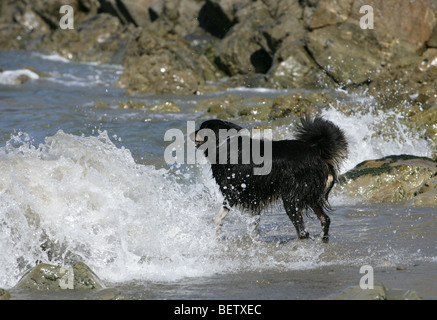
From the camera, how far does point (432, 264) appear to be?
4996mm

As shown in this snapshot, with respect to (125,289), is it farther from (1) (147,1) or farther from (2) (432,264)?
(1) (147,1)

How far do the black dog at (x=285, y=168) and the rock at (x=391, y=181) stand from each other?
6.08 ft

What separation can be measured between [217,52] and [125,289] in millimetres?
15322

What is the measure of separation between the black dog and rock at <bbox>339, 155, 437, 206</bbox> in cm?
185

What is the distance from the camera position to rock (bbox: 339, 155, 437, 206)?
7.54m

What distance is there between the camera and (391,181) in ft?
25.6

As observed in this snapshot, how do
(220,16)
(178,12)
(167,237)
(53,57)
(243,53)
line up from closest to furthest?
(167,237), (243,53), (220,16), (53,57), (178,12)

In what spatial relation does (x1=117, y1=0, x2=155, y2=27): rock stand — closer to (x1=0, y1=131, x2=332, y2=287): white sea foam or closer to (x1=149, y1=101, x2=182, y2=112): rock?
(x1=149, y1=101, x2=182, y2=112): rock

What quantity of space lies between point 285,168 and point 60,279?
7.66ft

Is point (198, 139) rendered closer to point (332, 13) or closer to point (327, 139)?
point (327, 139)

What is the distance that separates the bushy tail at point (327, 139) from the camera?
18.9 ft

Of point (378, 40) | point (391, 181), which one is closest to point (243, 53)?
point (378, 40)

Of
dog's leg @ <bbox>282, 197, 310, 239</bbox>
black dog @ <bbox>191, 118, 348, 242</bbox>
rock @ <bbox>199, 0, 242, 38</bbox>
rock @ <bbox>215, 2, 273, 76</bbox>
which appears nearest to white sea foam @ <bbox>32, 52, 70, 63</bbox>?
rock @ <bbox>199, 0, 242, 38</bbox>
